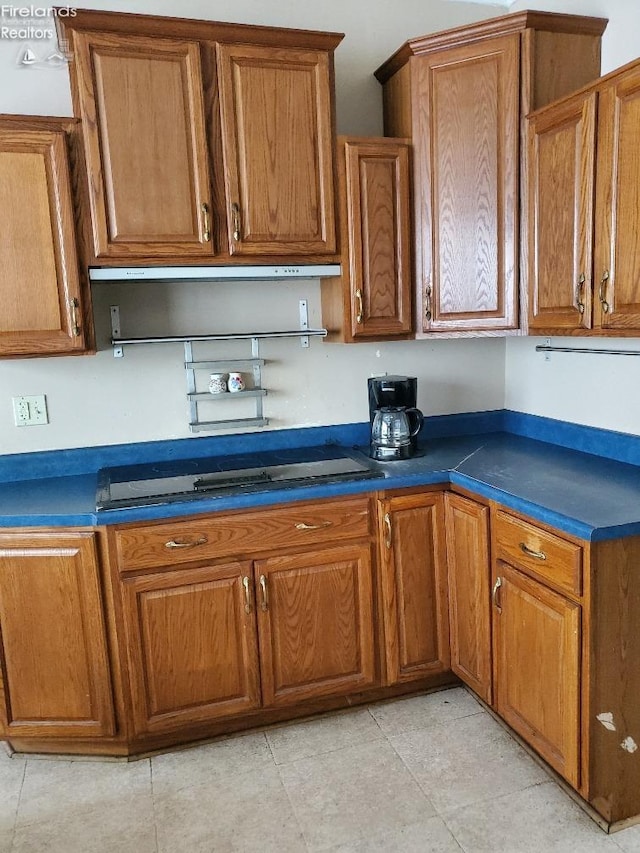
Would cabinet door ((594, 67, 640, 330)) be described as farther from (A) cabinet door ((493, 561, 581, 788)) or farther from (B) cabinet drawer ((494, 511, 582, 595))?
(A) cabinet door ((493, 561, 581, 788))

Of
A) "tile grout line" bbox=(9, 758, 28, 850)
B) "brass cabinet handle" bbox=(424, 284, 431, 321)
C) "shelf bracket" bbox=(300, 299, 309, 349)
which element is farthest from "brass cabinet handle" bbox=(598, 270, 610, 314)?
"tile grout line" bbox=(9, 758, 28, 850)

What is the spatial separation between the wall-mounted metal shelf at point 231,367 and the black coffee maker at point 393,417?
33cm

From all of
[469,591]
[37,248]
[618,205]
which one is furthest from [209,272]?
[469,591]

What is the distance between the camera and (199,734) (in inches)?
87.7

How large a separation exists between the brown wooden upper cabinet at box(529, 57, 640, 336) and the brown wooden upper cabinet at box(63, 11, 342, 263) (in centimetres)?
73

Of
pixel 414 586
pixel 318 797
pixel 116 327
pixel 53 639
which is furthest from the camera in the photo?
pixel 116 327

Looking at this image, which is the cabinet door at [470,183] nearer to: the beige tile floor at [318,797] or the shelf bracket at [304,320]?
the shelf bracket at [304,320]

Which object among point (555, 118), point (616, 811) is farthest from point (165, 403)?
point (616, 811)

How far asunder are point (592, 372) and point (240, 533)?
1415 mm

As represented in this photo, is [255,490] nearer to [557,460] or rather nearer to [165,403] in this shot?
[165,403]

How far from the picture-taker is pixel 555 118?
6.85 ft

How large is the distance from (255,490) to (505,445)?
1114mm

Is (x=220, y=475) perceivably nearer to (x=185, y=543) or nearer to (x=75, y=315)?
(x=185, y=543)

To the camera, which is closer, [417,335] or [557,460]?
[557,460]
